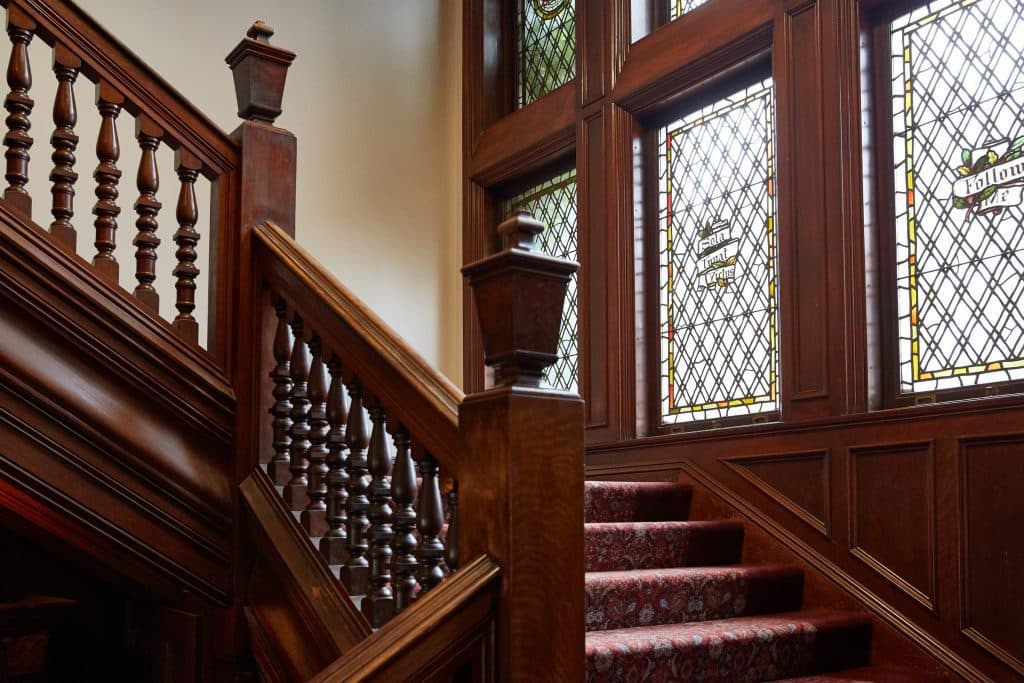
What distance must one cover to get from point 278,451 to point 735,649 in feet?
4.33

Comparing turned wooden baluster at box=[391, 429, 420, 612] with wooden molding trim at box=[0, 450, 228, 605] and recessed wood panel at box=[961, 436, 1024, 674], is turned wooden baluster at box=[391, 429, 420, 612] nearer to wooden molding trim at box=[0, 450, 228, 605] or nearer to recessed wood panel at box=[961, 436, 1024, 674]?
wooden molding trim at box=[0, 450, 228, 605]

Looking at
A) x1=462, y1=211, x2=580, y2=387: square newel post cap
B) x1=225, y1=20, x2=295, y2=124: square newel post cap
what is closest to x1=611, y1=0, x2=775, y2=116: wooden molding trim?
x1=225, y1=20, x2=295, y2=124: square newel post cap

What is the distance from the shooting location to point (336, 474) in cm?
234

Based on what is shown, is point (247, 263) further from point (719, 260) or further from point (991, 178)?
point (991, 178)

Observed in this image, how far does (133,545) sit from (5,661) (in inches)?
40.7

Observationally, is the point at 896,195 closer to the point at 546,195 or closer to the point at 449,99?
the point at 546,195

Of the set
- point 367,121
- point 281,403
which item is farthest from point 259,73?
point 367,121

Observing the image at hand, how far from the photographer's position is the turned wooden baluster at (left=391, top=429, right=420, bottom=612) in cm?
201

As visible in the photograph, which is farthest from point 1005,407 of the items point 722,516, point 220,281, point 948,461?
point 220,281

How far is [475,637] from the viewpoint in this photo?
181 cm

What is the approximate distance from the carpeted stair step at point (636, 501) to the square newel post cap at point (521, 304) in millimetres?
1927

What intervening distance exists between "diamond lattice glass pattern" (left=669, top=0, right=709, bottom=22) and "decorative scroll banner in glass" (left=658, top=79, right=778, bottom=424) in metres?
0.48

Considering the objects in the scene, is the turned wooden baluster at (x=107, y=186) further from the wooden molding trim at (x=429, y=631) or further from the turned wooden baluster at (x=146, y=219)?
the wooden molding trim at (x=429, y=631)

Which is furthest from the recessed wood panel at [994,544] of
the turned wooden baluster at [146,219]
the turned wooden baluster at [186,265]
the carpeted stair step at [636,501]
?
the turned wooden baluster at [146,219]
